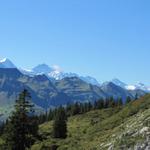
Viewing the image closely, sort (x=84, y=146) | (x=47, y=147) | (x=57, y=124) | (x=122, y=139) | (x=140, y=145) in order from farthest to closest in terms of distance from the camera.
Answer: (x=57, y=124) → (x=47, y=147) → (x=84, y=146) → (x=122, y=139) → (x=140, y=145)

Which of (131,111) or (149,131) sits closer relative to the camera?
(149,131)

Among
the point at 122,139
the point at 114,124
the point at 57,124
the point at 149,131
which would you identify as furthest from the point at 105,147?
the point at 57,124

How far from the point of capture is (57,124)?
94.2m

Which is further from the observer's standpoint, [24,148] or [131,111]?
[131,111]

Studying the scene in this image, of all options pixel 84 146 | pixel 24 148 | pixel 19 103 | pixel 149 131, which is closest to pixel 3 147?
pixel 24 148

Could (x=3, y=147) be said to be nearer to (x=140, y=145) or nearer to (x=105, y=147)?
(x=105, y=147)

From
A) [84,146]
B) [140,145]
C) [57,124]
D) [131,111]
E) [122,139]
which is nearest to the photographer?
[140,145]

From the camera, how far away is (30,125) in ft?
166

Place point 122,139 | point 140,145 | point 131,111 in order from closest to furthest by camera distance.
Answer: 1. point 140,145
2. point 122,139
3. point 131,111

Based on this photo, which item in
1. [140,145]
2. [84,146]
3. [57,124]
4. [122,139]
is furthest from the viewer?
[57,124]

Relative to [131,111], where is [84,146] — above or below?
below

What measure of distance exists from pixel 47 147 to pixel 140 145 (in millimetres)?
19241

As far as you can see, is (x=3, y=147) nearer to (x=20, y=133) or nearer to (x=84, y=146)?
(x=20, y=133)

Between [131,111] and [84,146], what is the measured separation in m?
13.2
